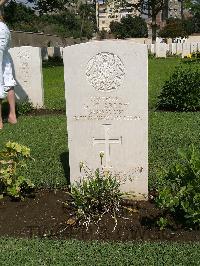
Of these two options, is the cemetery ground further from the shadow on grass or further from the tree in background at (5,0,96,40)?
the tree in background at (5,0,96,40)

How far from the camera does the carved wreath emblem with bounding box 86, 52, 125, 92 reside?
446 cm

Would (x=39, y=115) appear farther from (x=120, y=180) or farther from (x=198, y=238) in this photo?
(x=198, y=238)

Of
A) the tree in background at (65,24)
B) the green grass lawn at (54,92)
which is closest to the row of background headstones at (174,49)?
the green grass lawn at (54,92)

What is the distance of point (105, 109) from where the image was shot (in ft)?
15.1

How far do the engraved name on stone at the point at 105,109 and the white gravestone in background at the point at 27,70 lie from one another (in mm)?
6006

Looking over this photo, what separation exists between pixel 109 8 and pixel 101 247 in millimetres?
36662

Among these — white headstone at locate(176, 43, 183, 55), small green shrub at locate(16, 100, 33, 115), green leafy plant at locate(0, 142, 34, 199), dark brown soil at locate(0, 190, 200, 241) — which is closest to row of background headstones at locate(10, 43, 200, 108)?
small green shrub at locate(16, 100, 33, 115)

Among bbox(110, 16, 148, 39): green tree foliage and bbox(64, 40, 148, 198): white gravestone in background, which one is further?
bbox(110, 16, 148, 39): green tree foliage

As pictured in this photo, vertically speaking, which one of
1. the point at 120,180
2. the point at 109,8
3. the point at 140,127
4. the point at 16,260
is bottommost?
the point at 16,260

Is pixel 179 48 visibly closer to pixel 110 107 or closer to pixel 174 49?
pixel 174 49

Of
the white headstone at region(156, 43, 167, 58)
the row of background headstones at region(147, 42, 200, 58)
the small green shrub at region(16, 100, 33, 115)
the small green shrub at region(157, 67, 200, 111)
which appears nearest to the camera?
the small green shrub at region(157, 67, 200, 111)

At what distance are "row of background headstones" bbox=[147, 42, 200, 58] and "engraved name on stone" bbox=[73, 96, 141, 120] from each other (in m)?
28.7

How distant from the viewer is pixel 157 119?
8516 millimetres

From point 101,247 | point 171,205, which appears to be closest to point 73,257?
point 101,247
